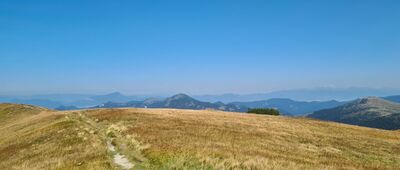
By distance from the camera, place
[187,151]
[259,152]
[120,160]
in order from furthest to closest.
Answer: [259,152] → [120,160] → [187,151]

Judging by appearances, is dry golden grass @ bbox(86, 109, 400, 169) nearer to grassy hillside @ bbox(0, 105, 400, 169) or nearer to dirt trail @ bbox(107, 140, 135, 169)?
grassy hillside @ bbox(0, 105, 400, 169)

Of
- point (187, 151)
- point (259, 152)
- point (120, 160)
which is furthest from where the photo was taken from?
point (259, 152)

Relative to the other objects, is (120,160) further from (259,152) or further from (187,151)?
(259,152)

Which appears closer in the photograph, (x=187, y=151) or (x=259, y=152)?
(x=187, y=151)

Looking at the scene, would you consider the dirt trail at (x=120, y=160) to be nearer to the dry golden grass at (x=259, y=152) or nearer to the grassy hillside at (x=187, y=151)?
the grassy hillside at (x=187, y=151)

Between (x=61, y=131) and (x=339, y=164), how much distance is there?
107 feet

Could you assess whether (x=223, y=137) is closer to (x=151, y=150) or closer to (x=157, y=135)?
(x=157, y=135)

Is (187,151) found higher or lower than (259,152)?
higher

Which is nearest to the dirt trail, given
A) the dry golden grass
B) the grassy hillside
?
the grassy hillside

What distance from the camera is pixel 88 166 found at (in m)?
23.6

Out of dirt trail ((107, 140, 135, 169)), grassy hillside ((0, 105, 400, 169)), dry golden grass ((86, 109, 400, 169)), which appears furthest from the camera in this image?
grassy hillside ((0, 105, 400, 169))

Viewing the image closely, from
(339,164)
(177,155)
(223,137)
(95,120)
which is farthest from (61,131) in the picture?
(339,164)

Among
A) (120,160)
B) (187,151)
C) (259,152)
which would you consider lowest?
(120,160)

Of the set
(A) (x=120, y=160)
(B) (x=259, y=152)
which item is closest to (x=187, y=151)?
(A) (x=120, y=160)
